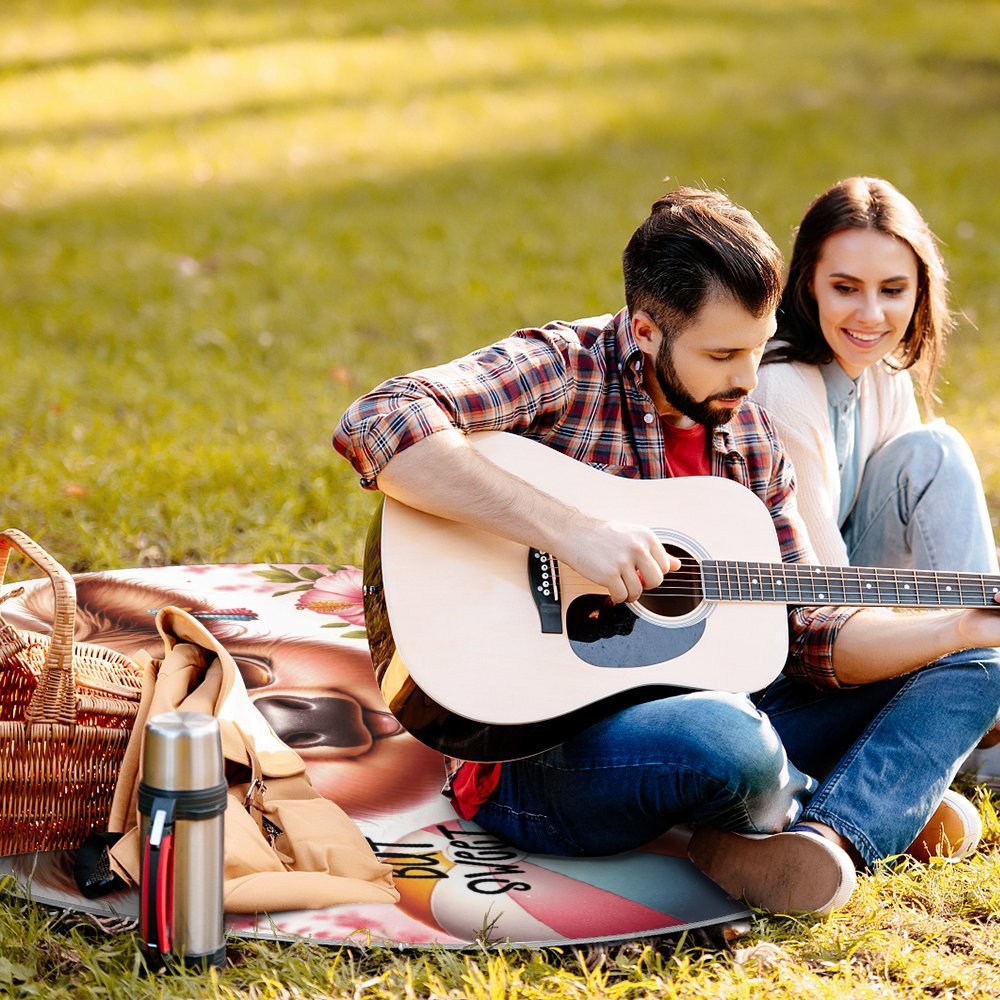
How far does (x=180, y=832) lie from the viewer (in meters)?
2.26

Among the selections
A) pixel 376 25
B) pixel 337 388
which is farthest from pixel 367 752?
pixel 376 25

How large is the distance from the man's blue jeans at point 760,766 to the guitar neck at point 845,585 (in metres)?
0.18

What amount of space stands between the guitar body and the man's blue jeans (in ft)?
0.31

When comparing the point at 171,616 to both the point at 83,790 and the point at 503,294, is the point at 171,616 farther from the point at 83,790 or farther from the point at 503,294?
the point at 503,294

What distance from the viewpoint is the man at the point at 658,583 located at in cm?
260

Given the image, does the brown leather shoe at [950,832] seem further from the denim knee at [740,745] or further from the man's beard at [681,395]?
the man's beard at [681,395]

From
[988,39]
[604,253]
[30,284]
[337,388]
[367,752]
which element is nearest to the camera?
[367,752]

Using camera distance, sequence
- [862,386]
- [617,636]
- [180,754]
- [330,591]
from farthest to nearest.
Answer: [330,591] → [862,386] → [617,636] → [180,754]

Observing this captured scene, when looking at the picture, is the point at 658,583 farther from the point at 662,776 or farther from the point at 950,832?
the point at 950,832

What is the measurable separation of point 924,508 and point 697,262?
1.07m

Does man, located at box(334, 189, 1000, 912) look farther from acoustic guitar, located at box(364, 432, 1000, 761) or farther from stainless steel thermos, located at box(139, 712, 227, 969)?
stainless steel thermos, located at box(139, 712, 227, 969)

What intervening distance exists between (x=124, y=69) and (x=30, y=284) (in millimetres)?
3510

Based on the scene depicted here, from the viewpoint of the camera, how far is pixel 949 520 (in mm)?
3385

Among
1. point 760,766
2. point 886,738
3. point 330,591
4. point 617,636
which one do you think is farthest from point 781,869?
point 330,591
